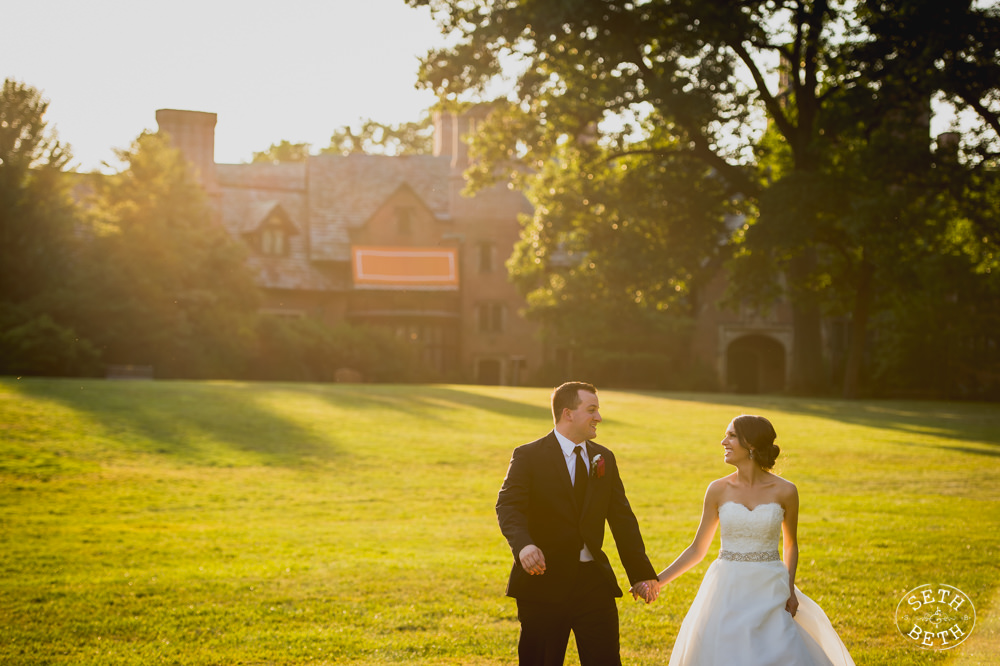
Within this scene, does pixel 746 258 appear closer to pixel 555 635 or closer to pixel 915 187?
pixel 915 187

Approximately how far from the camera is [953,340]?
137ft

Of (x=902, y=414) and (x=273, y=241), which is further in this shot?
(x=273, y=241)

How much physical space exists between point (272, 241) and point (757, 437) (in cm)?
5004

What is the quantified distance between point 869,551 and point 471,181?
23.9m

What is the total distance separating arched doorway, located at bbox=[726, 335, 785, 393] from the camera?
2067 inches

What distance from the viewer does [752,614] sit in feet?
17.1

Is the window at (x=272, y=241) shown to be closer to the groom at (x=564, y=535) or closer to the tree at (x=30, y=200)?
the tree at (x=30, y=200)

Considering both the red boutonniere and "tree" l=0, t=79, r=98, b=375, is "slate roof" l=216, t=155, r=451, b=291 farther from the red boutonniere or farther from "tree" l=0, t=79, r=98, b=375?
the red boutonniere

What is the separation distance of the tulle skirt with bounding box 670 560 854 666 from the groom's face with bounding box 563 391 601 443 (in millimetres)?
1038

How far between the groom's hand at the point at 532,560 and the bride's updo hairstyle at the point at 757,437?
3.92ft

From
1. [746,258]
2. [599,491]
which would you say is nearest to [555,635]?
[599,491]

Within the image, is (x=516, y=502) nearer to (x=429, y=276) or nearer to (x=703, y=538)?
(x=703, y=538)

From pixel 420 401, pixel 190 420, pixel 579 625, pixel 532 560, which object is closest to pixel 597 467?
pixel 532 560

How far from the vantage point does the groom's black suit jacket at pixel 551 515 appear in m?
5.29
